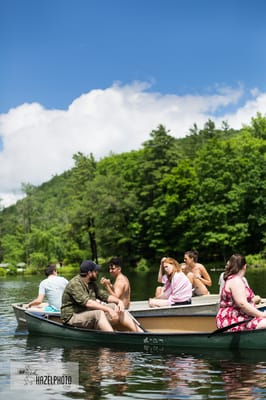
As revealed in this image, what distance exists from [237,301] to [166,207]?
4745 cm

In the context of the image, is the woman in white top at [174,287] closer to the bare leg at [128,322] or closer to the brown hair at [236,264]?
the bare leg at [128,322]

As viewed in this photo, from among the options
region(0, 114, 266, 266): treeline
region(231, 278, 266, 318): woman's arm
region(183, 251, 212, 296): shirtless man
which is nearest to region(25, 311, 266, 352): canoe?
region(231, 278, 266, 318): woman's arm

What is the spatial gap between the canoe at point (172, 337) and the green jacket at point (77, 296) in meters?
0.41

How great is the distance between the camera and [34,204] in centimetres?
7162

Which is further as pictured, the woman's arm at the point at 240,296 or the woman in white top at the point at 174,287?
the woman in white top at the point at 174,287

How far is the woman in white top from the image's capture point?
447 inches

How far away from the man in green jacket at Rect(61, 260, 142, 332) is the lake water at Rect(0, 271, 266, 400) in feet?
1.62

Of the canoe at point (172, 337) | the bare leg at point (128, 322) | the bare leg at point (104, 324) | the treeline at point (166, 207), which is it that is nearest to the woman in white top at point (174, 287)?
the canoe at point (172, 337)

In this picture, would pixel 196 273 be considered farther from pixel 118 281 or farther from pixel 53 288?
pixel 53 288

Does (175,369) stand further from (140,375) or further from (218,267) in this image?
(218,267)

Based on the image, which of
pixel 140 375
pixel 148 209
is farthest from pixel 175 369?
pixel 148 209

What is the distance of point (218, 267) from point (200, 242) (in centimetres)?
658

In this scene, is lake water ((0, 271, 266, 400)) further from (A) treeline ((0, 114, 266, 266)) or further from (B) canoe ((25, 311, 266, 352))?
(A) treeline ((0, 114, 266, 266))

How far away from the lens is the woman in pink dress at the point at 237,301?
8.73 meters
